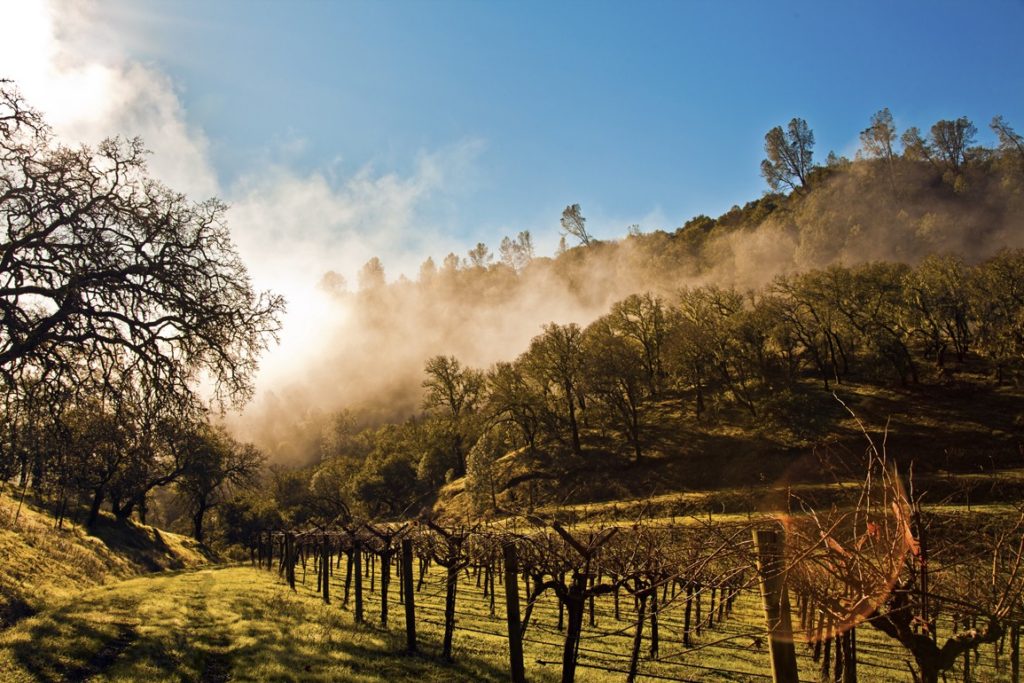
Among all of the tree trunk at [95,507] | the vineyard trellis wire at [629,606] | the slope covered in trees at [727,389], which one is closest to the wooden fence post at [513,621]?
the vineyard trellis wire at [629,606]

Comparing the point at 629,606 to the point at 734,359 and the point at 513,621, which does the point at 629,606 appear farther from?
the point at 734,359

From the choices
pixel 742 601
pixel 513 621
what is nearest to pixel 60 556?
pixel 513 621

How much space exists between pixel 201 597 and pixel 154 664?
1419 centimetres

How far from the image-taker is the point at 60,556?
29.4m

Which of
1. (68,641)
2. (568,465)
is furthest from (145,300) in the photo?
(568,465)

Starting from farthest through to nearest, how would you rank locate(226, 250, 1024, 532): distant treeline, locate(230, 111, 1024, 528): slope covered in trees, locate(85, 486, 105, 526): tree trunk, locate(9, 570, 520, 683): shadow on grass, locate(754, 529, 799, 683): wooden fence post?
1. locate(226, 250, 1024, 532): distant treeline
2. locate(230, 111, 1024, 528): slope covered in trees
3. locate(85, 486, 105, 526): tree trunk
4. locate(9, 570, 520, 683): shadow on grass
5. locate(754, 529, 799, 683): wooden fence post

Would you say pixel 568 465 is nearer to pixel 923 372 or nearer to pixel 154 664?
pixel 923 372

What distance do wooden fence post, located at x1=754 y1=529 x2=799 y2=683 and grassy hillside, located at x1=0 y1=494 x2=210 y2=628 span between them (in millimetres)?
22340

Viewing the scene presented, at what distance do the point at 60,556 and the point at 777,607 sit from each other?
37658 mm

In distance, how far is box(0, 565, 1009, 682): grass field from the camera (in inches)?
551

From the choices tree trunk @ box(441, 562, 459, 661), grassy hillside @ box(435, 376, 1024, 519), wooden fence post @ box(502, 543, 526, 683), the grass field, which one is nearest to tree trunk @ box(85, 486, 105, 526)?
the grass field

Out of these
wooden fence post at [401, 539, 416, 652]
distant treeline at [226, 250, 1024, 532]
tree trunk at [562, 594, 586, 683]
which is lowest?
wooden fence post at [401, 539, 416, 652]

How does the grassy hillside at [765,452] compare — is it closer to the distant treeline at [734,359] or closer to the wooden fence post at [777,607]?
the distant treeline at [734,359]

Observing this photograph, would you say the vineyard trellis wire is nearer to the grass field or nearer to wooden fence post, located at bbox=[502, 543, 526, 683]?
wooden fence post, located at bbox=[502, 543, 526, 683]
